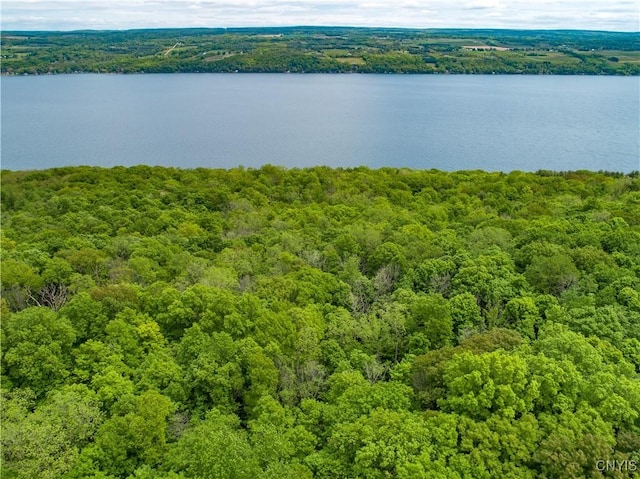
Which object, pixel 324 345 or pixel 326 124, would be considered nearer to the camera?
pixel 324 345

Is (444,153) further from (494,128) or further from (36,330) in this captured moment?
(36,330)

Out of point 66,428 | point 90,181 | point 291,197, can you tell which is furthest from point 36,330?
point 90,181

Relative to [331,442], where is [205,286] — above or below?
above

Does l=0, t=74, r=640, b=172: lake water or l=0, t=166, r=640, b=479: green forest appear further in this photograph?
l=0, t=74, r=640, b=172: lake water

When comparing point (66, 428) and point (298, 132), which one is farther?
point (298, 132)

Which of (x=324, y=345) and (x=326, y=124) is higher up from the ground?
(x=326, y=124)
